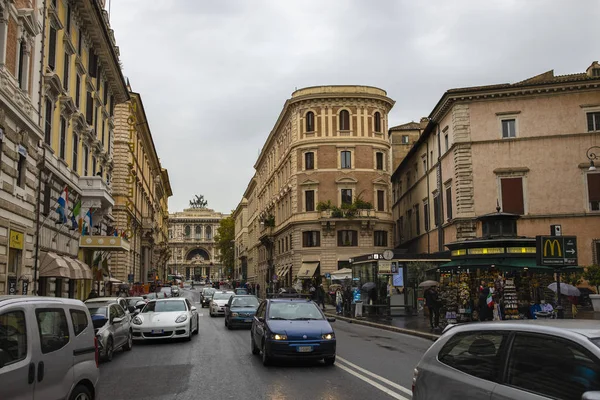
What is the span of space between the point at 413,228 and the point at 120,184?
2487cm

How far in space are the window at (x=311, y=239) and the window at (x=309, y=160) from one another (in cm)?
634

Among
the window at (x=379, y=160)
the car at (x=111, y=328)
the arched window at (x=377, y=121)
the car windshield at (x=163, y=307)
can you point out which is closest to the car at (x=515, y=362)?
the car at (x=111, y=328)

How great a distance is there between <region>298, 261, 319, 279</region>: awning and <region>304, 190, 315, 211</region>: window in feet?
17.2

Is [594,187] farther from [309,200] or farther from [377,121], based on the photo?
[309,200]

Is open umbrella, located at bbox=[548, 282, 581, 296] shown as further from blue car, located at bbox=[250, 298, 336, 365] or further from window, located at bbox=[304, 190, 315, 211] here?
window, located at bbox=[304, 190, 315, 211]

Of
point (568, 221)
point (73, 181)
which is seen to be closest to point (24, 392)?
point (73, 181)

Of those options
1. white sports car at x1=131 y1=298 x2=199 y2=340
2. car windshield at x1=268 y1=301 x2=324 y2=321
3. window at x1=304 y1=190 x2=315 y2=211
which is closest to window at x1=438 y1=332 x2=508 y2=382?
car windshield at x1=268 y1=301 x2=324 y2=321

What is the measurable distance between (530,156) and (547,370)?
3408 centimetres

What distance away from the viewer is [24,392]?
5887 mm

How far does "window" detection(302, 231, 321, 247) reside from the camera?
2216 inches

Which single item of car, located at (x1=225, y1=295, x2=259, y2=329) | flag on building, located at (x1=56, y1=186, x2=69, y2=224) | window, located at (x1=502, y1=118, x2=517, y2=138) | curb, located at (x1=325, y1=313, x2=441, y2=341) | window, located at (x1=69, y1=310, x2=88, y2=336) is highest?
window, located at (x1=502, y1=118, x2=517, y2=138)

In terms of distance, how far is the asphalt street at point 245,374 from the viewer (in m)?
9.98

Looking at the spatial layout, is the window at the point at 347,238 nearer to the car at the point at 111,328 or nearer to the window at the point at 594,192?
the window at the point at 594,192

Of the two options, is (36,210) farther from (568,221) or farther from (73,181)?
(568,221)
